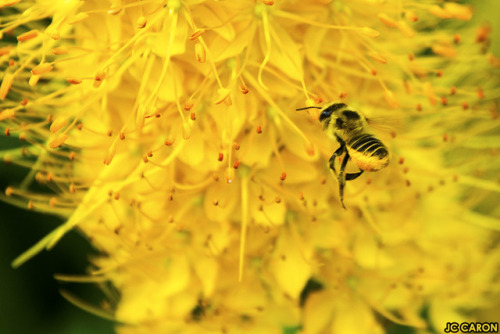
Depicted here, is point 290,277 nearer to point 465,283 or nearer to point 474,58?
point 465,283

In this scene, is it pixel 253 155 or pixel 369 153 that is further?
pixel 253 155

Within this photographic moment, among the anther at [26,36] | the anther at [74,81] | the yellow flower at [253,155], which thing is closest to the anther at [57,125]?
the yellow flower at [253,155]

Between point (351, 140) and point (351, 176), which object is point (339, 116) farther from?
point (351, 176)

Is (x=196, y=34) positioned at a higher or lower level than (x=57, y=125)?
higher

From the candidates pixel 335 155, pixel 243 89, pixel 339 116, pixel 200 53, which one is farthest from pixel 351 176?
pixel 200 53

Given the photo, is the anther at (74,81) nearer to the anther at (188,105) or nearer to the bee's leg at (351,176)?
the anther at (188,105)

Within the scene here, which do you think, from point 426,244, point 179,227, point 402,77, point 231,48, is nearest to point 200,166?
point 179,227
